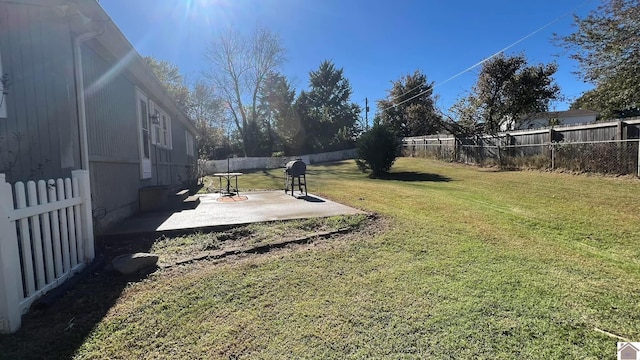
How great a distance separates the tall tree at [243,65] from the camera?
29375 millimetres

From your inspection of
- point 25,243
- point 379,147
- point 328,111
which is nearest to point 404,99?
point 328,111

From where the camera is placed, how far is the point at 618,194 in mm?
6902

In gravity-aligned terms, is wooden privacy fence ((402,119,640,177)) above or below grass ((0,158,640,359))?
above

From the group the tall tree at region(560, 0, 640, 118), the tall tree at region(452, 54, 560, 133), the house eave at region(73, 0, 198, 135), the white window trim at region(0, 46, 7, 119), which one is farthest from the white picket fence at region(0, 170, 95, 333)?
the tall tree at region(452, 54, 560, 133)

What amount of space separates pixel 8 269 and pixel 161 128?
740 cm

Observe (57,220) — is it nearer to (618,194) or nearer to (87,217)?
(87,217)

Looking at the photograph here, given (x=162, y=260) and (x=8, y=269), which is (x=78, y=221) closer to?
(x=162, y=260)

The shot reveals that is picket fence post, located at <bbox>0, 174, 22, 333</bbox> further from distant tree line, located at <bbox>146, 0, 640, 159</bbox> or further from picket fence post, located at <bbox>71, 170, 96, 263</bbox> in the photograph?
distant tree line, located at <bbox>146, 0, 640, 159</bbox>

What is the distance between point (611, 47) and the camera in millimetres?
10789

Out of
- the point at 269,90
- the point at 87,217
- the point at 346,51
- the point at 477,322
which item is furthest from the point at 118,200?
Answer: the point at 269,90

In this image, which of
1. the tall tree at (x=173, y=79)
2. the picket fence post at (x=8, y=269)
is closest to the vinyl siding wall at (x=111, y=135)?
the picket fence post at (x=8, y=269)

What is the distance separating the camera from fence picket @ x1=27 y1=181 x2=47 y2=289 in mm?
2389

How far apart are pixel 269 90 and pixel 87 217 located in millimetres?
33033

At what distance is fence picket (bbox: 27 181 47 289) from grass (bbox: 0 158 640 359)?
0.58 metres
